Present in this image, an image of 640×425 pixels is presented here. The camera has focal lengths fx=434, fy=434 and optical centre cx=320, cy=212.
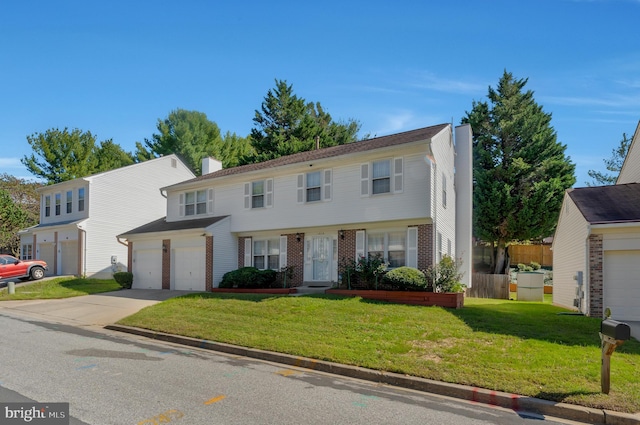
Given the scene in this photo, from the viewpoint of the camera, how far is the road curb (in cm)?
572

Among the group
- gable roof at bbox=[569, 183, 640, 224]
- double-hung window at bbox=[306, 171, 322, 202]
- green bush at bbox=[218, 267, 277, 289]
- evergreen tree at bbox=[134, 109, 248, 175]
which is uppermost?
evergreen tree at bbox=[134, 109, 248, 175]

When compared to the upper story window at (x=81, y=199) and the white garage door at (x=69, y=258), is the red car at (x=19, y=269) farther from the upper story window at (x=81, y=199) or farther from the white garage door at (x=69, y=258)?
the upper story window at (x=81, y=199)

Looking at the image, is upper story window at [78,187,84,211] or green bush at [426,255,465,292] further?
upper story window at [78,187,84,211]

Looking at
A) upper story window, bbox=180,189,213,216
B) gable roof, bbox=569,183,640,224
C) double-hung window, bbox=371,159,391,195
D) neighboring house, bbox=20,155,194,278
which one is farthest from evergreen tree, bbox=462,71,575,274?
neighboring house, bbox=20,155,194,278

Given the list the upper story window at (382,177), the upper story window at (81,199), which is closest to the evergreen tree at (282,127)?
the upper story window at (81,199)

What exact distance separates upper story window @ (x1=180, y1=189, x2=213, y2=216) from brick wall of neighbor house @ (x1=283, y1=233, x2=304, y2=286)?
17.2 ft

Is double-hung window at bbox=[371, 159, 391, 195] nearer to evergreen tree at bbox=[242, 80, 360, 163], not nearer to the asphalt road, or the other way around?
the asphalt road

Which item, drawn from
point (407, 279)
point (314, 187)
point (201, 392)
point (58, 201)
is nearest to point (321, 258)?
point (314, 187)

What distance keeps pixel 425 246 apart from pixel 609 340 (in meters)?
9.33

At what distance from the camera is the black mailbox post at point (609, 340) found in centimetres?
587

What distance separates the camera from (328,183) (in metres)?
17.5

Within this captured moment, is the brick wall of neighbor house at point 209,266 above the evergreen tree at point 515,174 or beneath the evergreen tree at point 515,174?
beneath

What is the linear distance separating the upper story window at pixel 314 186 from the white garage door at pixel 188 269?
5427 mm

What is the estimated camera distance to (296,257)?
1834 centimetres
